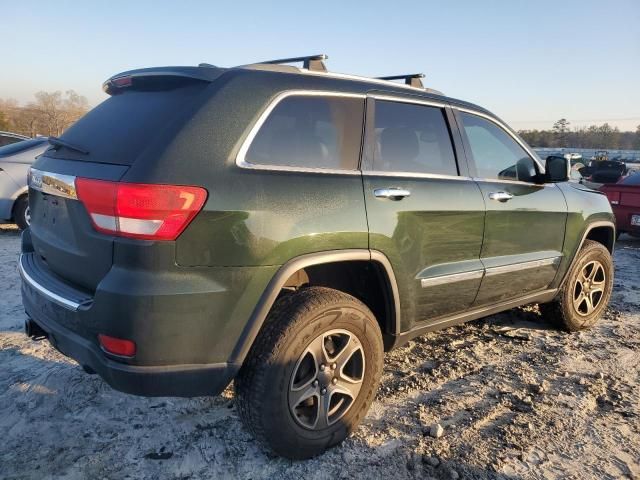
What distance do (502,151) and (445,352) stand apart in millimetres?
1585

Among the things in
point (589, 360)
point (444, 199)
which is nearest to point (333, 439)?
point (444, 199)

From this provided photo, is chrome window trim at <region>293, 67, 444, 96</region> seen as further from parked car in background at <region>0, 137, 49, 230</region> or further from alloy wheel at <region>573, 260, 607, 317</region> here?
parked car in background at <region>0, 137, 49, 230</region>

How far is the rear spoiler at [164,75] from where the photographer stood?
7.59 feet

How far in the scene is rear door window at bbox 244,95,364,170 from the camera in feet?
7.59

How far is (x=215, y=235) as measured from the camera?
2031 millimetres

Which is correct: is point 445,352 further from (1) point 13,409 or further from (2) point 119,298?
(1) point 13,409

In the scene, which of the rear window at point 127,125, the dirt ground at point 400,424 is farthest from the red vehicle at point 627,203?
the rear window at point 127,125

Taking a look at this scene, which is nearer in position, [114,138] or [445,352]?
[114,138]

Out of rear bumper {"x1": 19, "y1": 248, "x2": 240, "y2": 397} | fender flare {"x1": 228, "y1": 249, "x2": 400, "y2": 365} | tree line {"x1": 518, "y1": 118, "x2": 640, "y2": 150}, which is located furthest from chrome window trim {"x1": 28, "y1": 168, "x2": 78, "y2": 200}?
tree line {"x1": 518, "y1": 118, "x2": 640, "y2": 150}

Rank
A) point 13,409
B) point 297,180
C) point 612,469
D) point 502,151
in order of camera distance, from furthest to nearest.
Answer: point 502,151 < point 13,409 < point 612,469 < point 297,180

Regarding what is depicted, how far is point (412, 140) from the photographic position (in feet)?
9.93

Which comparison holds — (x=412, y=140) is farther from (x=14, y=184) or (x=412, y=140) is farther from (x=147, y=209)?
(x=14, y=184)

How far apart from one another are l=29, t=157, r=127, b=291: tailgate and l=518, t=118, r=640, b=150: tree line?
61597mm

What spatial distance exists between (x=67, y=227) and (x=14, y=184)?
579 cm
